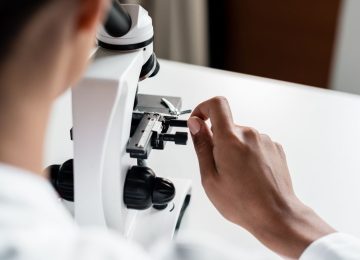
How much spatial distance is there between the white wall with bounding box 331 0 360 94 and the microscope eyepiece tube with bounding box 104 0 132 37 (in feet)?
5.11

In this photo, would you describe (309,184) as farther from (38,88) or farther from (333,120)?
(38,88)

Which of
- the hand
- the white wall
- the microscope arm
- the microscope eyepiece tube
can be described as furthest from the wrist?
the white wall

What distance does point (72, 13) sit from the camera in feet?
1.40

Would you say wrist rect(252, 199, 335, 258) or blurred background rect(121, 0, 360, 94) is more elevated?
wrist rect(252, 199, 335, 258)

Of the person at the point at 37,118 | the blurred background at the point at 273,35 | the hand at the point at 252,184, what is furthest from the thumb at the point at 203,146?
the blurred background at the point at 273,35

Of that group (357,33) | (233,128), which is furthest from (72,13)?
(357,33)

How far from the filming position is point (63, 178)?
81cm

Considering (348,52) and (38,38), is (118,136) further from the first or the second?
(348,52)

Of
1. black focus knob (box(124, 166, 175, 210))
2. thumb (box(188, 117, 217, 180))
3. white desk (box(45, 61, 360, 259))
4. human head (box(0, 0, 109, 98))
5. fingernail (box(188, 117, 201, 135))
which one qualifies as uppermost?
human head (box(0, 0, 109, 98))

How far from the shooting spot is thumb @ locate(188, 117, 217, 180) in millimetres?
838

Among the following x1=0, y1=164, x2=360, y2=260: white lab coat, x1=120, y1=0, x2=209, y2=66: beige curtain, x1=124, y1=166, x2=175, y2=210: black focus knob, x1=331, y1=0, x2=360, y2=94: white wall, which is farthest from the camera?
x1=120, y1=0, x2=209, y2=66: beige curtain

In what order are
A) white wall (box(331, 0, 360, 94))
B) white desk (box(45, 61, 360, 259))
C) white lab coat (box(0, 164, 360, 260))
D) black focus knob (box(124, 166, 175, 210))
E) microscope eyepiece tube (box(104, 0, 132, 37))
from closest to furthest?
white lab coat (box(0, 164, 360, 260)), microscope eyepiece tube (box(104, 0, 132, 37)), black focus knob (box(124, 166, 175, 210)), white desk (box(45, 61, 360, 259)), white wall (box(331, 0, 360, 94))

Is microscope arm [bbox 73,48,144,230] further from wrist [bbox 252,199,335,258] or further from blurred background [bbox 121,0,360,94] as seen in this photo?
blurred background [bbox 121,0,360,94]

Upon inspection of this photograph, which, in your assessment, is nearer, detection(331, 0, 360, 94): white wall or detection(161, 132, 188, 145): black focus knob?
detection(161, 132, 188, 145): black focus knob
